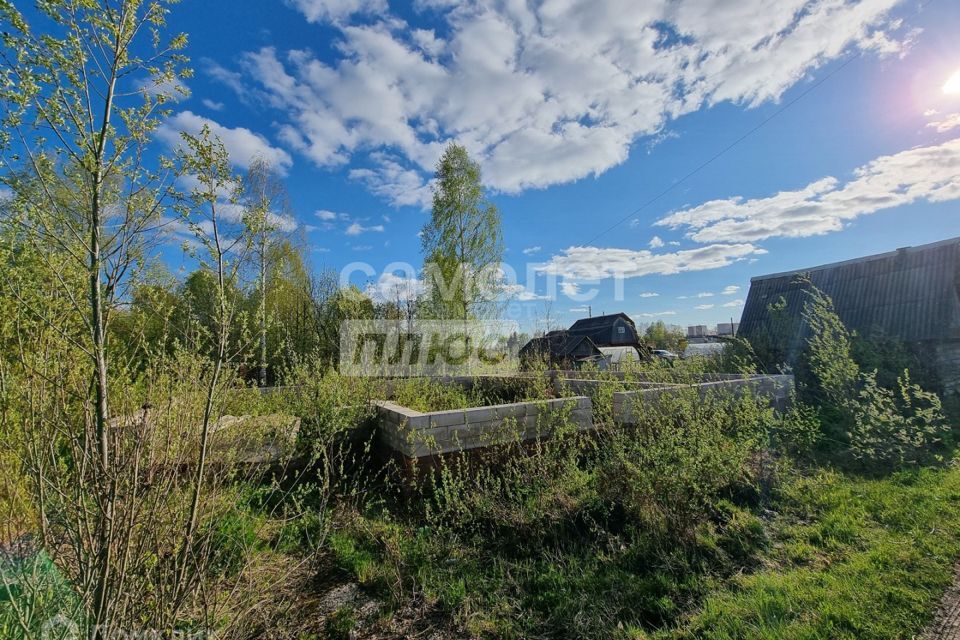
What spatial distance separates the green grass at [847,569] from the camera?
1779 millimetres

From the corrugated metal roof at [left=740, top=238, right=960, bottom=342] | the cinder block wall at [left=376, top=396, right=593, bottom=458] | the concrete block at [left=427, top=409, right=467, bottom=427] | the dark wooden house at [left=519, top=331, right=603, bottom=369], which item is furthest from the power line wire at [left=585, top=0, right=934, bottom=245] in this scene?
the concrete block at [left=427, top=409, right=467, bottom=427]

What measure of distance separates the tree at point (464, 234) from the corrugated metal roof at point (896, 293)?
7066 mm

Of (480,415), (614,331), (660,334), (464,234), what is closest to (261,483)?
(480,415)

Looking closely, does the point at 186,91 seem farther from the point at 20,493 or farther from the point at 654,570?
the point at 654,570

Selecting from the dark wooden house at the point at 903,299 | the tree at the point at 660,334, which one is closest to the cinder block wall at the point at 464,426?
the dark wooden house at the point at 903,299

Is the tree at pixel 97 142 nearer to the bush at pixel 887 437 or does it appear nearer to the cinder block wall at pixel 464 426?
the cinder block wall at pixel 464 426

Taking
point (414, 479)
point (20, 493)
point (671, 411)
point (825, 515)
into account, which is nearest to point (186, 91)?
point (20, 493)

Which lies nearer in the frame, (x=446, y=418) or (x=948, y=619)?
(x=948, y=619)

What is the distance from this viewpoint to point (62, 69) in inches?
49.0

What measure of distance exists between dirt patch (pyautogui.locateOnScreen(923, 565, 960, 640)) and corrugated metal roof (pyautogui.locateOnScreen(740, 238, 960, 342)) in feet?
27.5

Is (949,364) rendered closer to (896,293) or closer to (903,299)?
(903,299)

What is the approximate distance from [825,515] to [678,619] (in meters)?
1.92

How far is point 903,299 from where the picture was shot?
353 inches

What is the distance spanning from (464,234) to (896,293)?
35.8 feet
